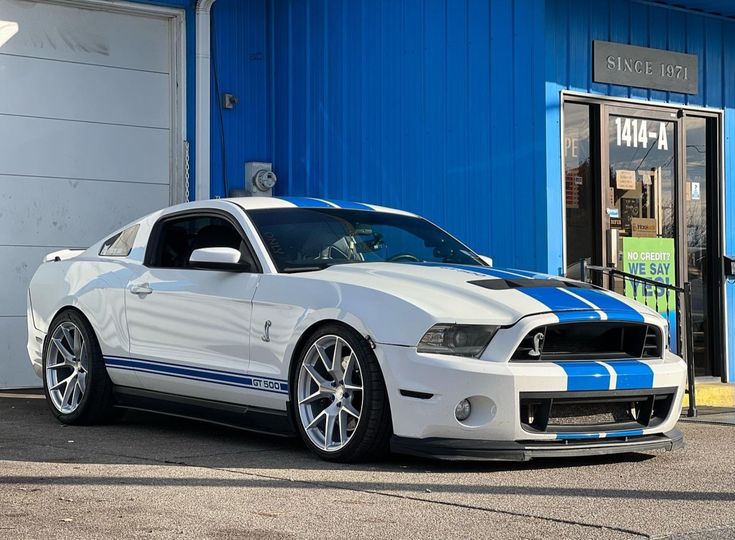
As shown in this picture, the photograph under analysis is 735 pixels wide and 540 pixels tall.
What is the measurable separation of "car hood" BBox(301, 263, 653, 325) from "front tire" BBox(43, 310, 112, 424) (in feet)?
6.78

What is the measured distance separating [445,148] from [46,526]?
692cm

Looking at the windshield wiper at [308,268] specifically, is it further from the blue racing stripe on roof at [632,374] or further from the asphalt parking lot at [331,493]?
the blue racing stripe on roof at [632,374]

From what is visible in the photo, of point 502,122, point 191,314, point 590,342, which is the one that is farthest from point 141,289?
point 502,122

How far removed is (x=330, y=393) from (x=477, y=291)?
0.93 m

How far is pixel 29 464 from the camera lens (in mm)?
6445

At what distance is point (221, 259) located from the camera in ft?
23.7

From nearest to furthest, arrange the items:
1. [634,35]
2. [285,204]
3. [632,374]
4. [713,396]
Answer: [632,374] → [285,204] → [713,396] → [634,35]

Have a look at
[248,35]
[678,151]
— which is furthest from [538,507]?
[248,35]

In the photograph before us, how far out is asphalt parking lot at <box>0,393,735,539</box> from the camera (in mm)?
4773

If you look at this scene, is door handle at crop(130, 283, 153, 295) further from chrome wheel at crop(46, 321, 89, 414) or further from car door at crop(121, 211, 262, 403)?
chrome wheel at crop(46, 321, 89, 414)

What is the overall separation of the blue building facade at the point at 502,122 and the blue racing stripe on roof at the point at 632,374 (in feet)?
12.2

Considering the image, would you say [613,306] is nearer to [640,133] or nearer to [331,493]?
[331,493]

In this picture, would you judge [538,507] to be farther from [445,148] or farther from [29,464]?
[445,148]

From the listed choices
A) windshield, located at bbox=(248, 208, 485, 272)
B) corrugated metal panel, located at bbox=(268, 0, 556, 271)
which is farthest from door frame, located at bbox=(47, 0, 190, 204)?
windshield, located at bbox=(248, 208, 485, 272)
